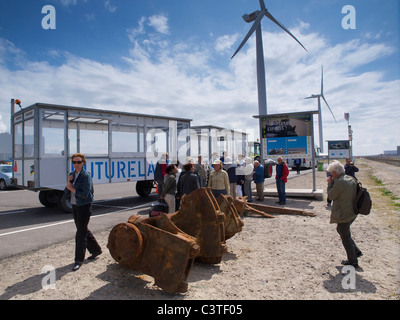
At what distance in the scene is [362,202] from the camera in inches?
165

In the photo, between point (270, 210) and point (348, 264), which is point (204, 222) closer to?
point (348, 264)

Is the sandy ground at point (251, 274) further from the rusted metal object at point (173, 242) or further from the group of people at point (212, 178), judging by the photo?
the group of people at point (212, 178)

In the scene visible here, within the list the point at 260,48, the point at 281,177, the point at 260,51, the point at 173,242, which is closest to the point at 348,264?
the point at 173,242

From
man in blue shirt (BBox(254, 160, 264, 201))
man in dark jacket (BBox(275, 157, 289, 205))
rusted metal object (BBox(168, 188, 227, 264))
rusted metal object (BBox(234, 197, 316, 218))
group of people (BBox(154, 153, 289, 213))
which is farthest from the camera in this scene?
man in blue shirt (BBox(254, 160, 264, 201))

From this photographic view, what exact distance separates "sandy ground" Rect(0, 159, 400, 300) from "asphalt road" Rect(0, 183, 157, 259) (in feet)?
2.17

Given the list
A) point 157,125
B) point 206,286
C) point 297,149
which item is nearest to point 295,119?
point 297,149

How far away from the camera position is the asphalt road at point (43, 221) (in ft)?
19.2

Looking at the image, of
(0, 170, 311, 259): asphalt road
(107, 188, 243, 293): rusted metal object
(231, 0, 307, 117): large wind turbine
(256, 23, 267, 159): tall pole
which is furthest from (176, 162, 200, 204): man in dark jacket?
(256, 23, 267, 159): tall pole

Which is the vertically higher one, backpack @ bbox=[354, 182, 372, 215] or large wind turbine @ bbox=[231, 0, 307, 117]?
large wind turbine @ bbox=[231, 0, 307, 117]

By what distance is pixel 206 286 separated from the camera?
12.0 ft

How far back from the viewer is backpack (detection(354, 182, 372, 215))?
13.7 feet

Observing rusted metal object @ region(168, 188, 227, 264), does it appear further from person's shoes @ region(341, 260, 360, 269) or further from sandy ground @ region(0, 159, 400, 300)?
person's shoes @ region(341, 260, 360, 269)

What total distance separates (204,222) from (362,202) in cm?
241

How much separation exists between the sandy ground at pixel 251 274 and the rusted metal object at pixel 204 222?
395mm
